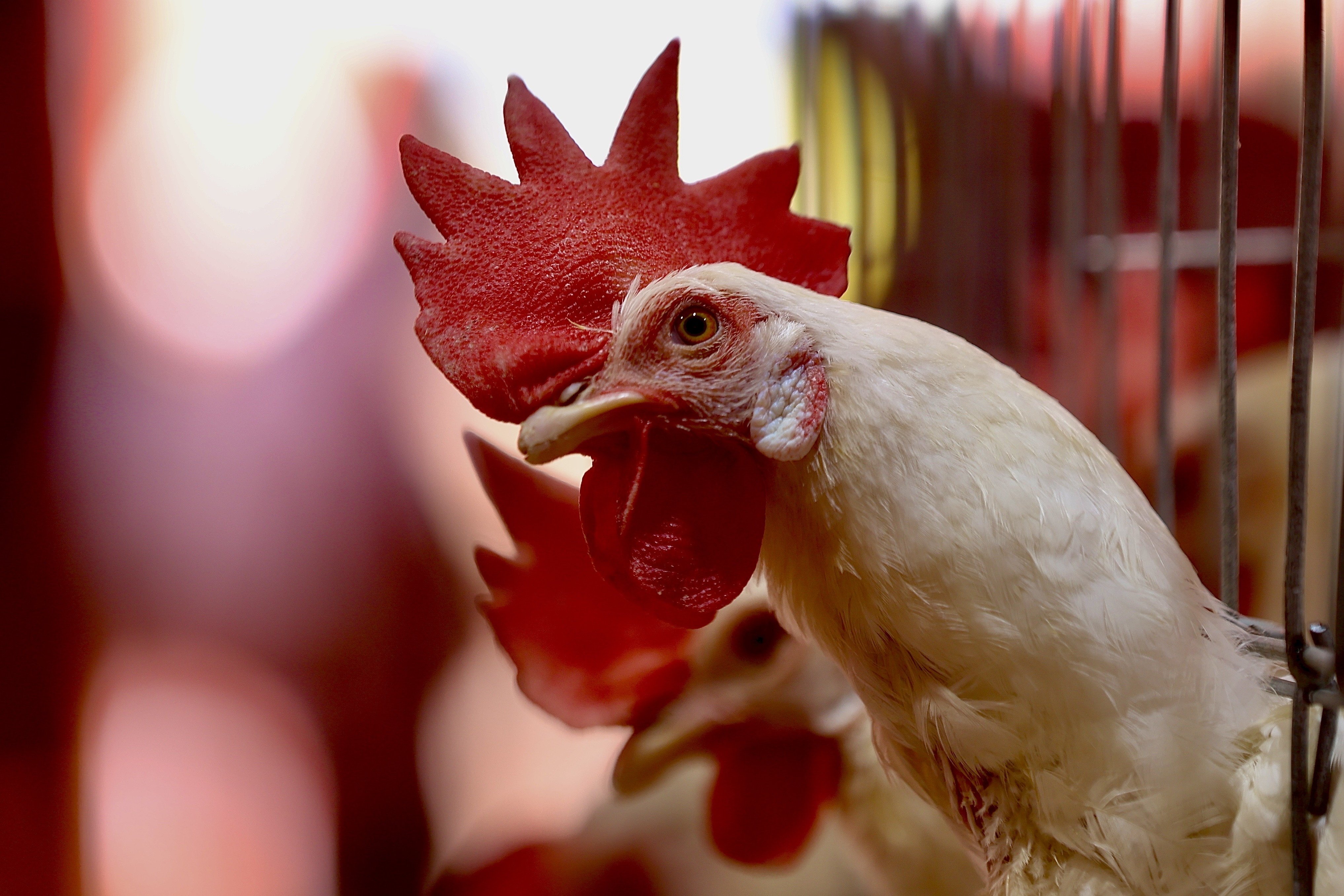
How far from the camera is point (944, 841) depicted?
0.77 meters

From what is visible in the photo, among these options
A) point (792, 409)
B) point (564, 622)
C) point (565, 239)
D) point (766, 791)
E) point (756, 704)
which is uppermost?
point (565, 239)

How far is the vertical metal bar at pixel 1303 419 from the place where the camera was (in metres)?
0.41

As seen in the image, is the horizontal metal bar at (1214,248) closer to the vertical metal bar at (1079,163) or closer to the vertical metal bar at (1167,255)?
the vertical metal bar at (1079,163)

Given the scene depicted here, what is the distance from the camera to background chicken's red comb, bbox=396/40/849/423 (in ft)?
1.70

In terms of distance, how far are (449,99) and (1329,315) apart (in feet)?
5.51

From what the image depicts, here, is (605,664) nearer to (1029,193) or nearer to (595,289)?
(595,289)

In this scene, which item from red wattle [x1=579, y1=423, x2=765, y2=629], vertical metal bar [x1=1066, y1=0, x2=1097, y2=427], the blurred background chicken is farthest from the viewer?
vertical metal bar [x1=1066, y1=0, x2=1097, y2=427]

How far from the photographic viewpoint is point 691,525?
0.52 m

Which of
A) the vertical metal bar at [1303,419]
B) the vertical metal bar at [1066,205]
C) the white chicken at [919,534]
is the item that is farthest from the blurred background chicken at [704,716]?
the vertical metal bar at [1066,205]

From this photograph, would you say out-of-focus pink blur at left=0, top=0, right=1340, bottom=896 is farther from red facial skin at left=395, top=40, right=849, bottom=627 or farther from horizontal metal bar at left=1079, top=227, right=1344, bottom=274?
horizontal metal bar at left=1079, top=227, right=1344, bottom=274

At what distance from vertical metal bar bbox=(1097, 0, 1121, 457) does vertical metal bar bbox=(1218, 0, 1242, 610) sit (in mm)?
415

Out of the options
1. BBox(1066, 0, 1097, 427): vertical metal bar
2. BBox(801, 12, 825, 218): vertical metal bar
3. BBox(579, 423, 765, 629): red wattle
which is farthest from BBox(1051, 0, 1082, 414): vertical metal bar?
BBox(579, 423, 765, 629): red wattle

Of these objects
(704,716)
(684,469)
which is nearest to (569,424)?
(684,469)

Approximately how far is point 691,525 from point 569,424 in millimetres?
107
